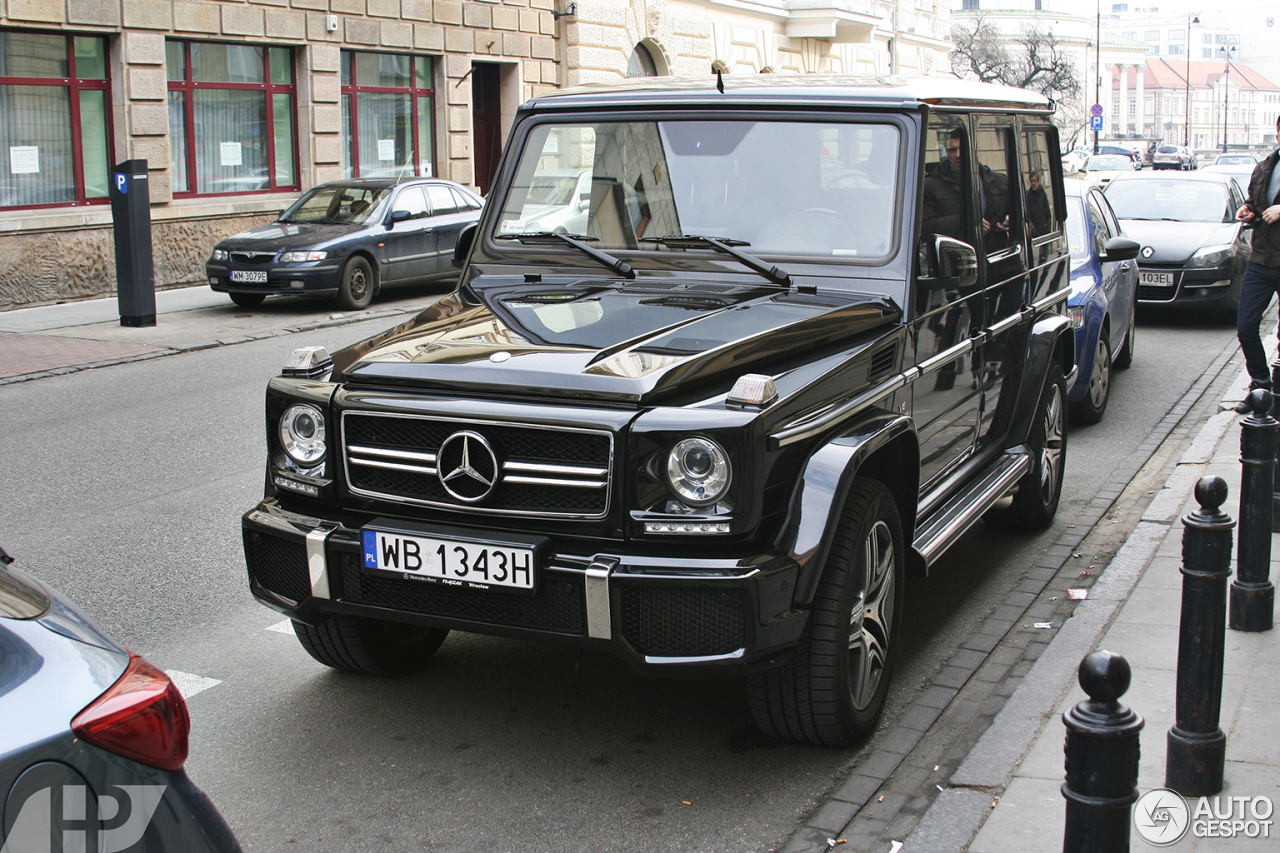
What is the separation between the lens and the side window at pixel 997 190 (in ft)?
18.1

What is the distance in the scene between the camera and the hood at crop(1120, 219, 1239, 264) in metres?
14.3

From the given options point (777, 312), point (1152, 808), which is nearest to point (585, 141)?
point (777, 312)

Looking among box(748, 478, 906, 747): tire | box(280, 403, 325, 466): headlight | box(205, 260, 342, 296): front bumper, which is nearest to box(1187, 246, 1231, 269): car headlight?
box(205, 260, 342, 296): front bumper

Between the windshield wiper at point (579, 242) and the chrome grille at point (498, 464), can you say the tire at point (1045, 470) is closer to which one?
the windshield wiper at point (579, 242)

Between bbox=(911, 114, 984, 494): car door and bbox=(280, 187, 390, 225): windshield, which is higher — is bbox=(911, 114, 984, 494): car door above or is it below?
below

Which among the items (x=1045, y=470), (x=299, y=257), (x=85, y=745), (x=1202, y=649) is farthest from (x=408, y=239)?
(x=85, y=745)

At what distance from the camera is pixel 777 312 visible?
4.24m

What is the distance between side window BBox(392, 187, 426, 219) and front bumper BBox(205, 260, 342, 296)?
1.64m

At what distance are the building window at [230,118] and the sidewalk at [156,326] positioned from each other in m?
2.19

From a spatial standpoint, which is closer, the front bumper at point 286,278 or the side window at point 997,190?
the side window at point 997,190

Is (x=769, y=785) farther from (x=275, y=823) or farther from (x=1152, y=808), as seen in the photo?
(x=275, y=823)

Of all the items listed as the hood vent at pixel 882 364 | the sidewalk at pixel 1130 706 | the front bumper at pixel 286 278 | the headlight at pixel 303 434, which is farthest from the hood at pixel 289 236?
the hood vent at pixel 882 364

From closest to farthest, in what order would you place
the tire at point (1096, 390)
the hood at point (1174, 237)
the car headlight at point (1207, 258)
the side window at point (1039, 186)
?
the side window at point (1039, 186), the tire at point (1096, 390), the car headlight at point (1207, 258), the hood at point (1174, 237)

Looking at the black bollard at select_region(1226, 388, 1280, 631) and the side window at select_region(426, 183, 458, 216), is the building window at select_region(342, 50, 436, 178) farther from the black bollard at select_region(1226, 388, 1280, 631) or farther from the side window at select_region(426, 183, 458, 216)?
the black bollard at select_region(1226, 388, 1280, 631)
